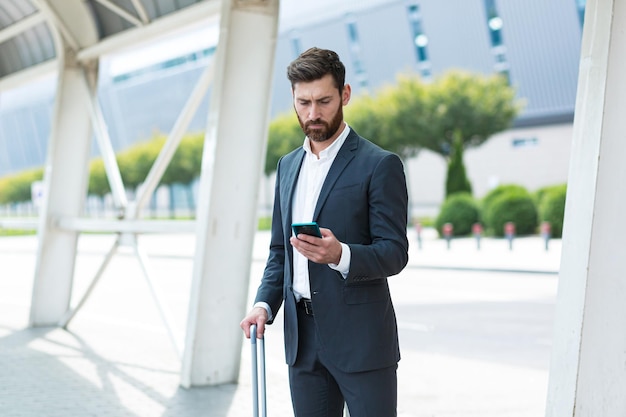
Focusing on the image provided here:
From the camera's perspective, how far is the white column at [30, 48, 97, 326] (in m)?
10.9

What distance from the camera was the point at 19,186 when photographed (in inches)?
3049

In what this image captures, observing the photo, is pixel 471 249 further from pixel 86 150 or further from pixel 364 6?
pixel 364 6

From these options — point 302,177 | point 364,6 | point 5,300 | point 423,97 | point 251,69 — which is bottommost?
point 5,300

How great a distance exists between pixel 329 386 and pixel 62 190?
28.7 ft

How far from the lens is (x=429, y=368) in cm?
898

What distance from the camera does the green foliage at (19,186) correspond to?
7571 cm

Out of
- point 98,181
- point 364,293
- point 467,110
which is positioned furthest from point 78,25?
point 98,181

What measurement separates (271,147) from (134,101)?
26.9 meters

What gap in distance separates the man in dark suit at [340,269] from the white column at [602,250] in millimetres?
1515

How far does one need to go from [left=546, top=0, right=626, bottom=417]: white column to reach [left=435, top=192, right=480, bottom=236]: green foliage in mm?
29042

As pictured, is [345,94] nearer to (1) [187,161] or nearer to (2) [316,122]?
(2) [316,122]

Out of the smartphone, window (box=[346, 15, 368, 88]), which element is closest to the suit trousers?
the smartphone

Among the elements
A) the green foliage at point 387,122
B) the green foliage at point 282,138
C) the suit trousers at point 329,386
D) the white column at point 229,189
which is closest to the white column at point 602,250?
the suit trousers at point 329,386

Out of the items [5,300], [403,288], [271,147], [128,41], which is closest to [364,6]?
[271,147]
